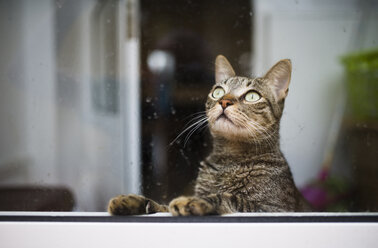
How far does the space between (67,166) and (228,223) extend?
3.24 feet

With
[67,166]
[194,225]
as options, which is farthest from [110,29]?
[194,225]

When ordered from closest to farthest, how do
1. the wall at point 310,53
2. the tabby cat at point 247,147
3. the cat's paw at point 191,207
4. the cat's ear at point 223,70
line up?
1. the cat's paw at point 191,207
2. the tabby cat at point 247,147
3. the cat's ear at point 223,70
4. the wall at point 310,53

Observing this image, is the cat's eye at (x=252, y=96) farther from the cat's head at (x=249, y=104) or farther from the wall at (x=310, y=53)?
the wall at (x=310, y=53)

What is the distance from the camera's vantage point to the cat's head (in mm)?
832

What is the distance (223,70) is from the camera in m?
0.93

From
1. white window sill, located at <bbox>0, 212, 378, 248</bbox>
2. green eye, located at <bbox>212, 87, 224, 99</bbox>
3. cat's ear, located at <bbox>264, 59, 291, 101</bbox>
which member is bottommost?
white window sill, located at <bbox>0, 212, 378, 248</bbox>

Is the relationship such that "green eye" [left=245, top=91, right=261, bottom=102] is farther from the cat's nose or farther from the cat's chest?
the cat's chest

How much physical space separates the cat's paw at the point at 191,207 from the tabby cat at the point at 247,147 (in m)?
0.06

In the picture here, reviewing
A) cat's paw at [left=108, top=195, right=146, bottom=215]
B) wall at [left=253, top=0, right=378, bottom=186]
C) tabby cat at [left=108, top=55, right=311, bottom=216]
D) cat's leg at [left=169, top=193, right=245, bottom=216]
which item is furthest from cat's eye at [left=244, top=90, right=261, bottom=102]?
cat's paw at [left=108, top=195, right=146, bottom=215]

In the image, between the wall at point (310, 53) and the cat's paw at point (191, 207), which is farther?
the wall at point (310, 53)

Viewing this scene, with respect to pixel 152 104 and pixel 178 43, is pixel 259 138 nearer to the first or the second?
pixel 152 104

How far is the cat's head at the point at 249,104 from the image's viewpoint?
832 millimetres

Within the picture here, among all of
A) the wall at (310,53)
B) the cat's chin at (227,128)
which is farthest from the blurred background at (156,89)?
the cat's chin at (227,128)

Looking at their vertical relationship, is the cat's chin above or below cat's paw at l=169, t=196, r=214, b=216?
above
